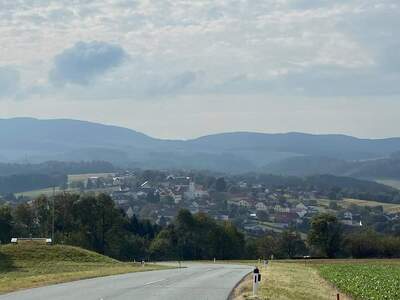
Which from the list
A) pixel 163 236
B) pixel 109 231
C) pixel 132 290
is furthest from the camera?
pixel 163 236

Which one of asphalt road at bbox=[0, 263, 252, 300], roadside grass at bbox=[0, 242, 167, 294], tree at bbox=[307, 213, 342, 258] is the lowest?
tree at bbox=[307, 213, 342, 258]

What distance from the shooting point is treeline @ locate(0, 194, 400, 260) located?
97.8 metres

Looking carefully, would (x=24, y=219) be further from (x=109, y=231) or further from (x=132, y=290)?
(x=132, y=290)

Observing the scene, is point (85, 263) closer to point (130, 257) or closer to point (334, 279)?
point (334, 279)

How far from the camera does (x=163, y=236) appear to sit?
Result: 106500 mm

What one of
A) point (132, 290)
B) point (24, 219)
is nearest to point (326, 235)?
point (24, 219)

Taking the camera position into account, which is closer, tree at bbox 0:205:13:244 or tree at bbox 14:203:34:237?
tree at bbox 0:205:13:244

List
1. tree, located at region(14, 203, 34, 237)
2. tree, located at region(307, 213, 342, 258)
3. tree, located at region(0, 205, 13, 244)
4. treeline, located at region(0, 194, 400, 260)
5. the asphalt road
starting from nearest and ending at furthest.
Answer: the asphalt road → tree, located at region(0, 205, 13, 244) → tree, located at region(307, 213, 342, 258) → treeline, located at region(0, 194, 400, 260) → tree, located at region(14, 203, 34, 237)

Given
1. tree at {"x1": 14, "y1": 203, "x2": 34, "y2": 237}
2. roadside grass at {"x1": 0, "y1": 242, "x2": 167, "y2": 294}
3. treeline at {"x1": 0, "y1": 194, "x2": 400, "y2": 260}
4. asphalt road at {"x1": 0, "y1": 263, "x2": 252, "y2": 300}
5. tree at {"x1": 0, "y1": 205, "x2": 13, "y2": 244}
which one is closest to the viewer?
asphalt road at {"x1": 0, "y1": 263, "x2": 252, "y2": 300}

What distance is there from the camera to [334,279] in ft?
132

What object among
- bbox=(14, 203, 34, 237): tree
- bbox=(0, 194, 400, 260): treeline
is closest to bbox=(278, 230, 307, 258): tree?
bbox=(0, 194, 400, 260): treeline

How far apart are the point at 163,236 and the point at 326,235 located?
76.7ft

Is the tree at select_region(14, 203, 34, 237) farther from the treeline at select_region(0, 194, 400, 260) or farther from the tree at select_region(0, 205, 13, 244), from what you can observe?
the tree at select_region(0, 205, 13, 244)

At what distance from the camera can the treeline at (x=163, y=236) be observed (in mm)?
97812
